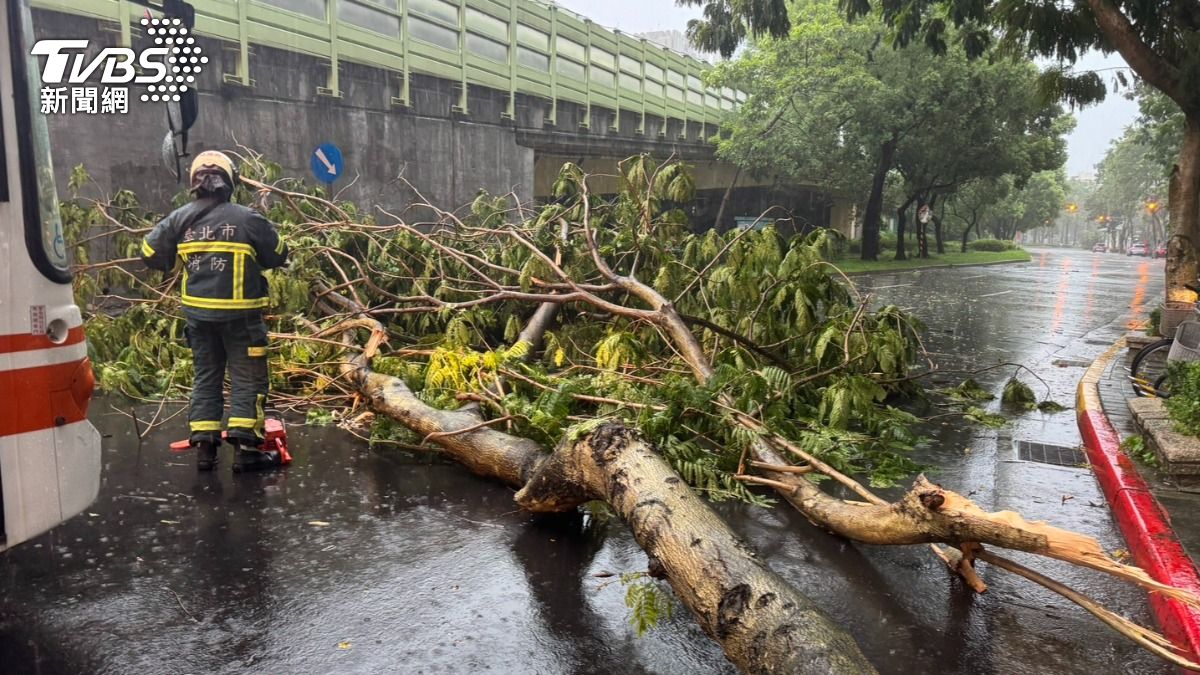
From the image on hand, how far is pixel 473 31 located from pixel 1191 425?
1703 centimetres

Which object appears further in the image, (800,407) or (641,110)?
(641,110)

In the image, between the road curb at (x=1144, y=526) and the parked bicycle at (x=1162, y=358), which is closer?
the road curb at (x=1144, y=526)

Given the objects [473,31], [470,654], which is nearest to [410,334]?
[470,654]

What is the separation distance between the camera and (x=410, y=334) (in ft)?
27.7

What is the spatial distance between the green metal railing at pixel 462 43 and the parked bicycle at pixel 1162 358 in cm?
1390

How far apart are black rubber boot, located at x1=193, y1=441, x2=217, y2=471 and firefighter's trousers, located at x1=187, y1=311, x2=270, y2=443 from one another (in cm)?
5

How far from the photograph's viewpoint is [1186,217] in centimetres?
1097

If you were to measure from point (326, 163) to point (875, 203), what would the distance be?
82.3 ft

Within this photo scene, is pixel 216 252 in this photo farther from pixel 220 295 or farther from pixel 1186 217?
pixel 1186 217

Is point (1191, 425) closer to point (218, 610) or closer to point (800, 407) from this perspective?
point (800, 407)

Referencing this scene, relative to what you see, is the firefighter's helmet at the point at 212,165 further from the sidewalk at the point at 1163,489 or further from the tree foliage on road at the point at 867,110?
the tree foliage on road at the point at 867,110

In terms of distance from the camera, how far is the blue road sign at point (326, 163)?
10.6 meters

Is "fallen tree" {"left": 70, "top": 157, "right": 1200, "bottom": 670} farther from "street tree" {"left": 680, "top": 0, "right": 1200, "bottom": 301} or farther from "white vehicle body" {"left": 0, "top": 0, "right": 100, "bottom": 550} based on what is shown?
"street tree" {"left": 680, "top": 0, "right": 1200, "bottom": 301}

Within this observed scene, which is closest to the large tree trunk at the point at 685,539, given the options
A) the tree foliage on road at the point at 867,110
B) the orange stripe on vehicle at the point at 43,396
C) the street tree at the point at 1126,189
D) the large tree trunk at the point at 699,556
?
the large tree trunk at the point at 699,556
